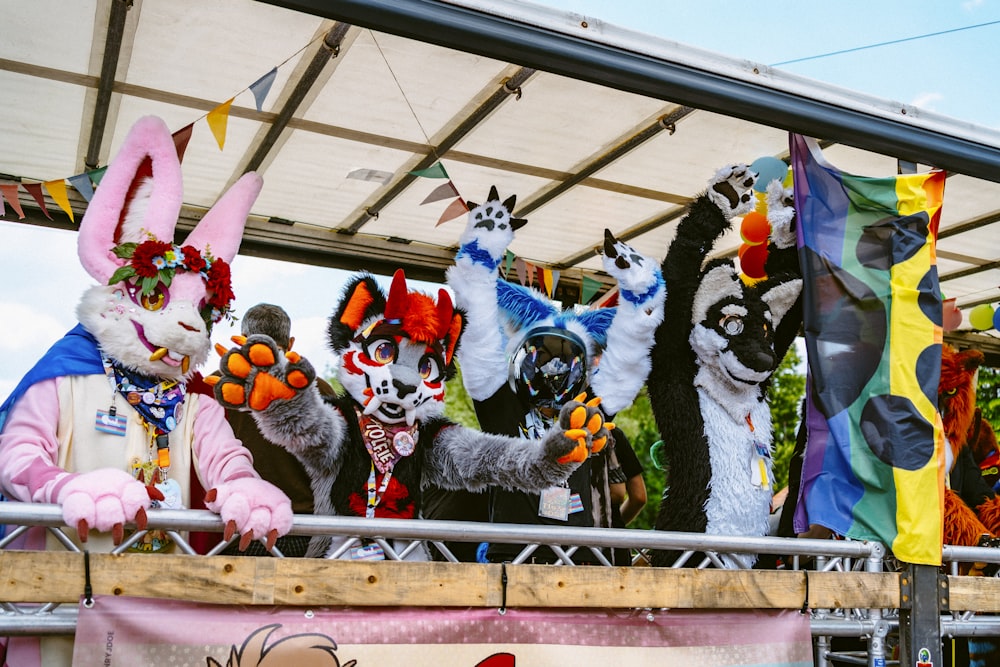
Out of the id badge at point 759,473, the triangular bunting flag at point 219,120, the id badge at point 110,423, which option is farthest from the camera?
the id badge at point 759,473

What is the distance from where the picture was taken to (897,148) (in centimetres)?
301

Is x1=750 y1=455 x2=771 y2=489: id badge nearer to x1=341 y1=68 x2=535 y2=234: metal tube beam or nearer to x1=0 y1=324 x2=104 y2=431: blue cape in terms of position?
x1=341 y1=68 x2=535 y2=234: metal tube beam

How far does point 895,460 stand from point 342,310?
184cm

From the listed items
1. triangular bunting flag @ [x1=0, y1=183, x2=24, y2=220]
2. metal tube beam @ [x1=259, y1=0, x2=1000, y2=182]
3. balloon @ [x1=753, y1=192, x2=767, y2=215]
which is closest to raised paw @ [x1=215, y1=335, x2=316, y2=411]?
metal tube beam @ [x1=259, y1=0, x2=1000, y2=182]

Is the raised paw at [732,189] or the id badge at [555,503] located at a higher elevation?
the raised paw at [732,189]

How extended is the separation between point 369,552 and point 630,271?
1342mm

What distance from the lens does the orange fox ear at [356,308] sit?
2.88m

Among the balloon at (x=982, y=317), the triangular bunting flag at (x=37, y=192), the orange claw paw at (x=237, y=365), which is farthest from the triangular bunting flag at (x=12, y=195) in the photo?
the balloon at (x=982, y=317)

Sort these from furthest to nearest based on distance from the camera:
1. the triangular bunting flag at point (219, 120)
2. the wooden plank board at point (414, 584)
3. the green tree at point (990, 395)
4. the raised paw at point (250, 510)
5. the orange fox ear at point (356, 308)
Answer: the green tree at point (990, 395)
the triangular bunting flag at point (219, 120)
the orange fox ear at point (356, 308)
the raised paw at point (250, 510)
the wooden plank board at point (414, 584)

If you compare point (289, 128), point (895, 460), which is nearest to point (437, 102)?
point (289, 128)

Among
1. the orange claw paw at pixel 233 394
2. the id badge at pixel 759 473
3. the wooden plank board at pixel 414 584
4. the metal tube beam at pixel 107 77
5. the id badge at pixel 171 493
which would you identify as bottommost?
the wooden plank board at pixel 414 584

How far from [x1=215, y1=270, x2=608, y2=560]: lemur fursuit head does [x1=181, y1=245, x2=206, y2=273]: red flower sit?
43cm

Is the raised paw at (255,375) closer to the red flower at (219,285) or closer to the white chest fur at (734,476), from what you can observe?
the red flower at (219,285)

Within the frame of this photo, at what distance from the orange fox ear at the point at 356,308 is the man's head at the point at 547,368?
0.59 m
